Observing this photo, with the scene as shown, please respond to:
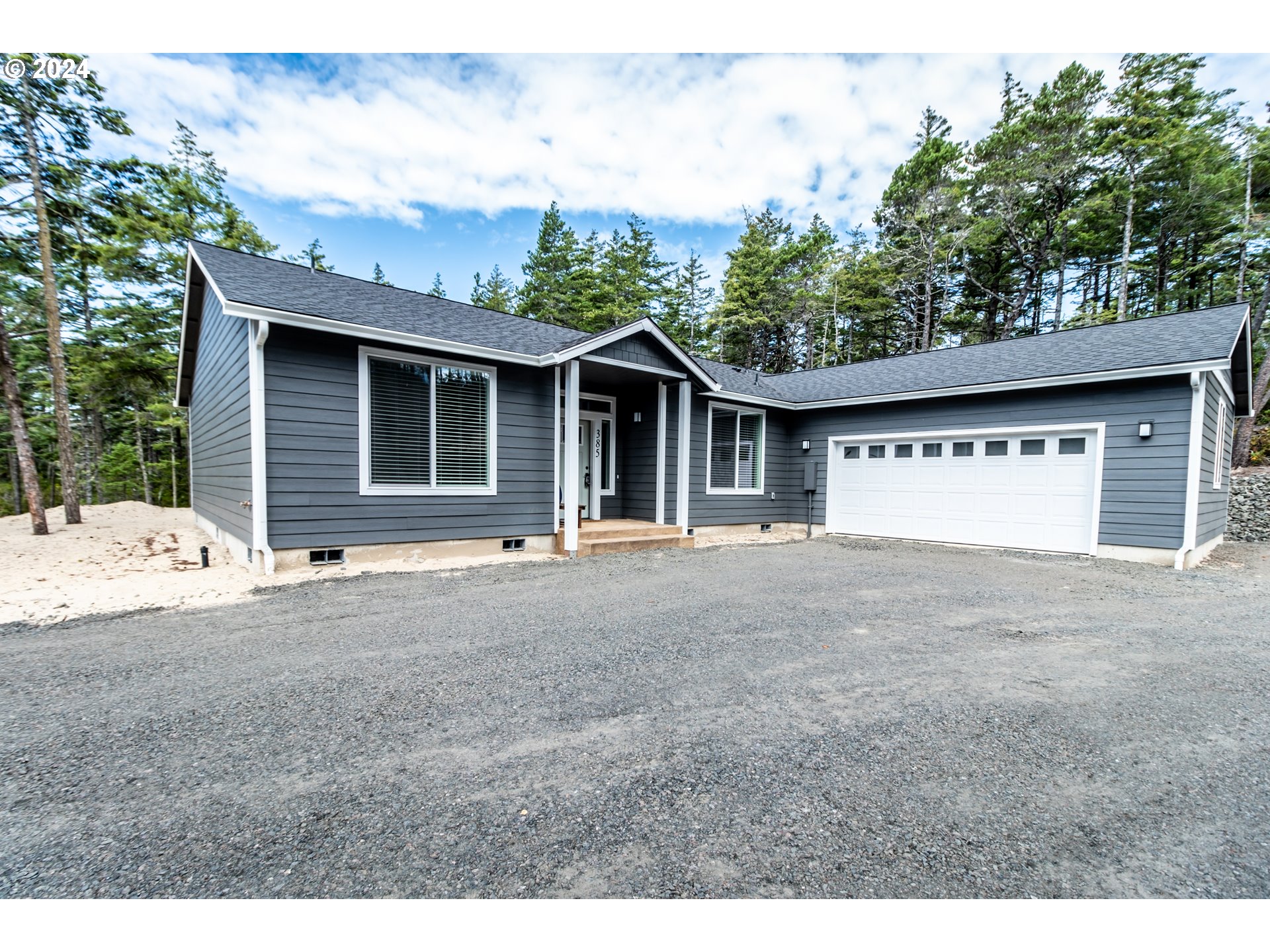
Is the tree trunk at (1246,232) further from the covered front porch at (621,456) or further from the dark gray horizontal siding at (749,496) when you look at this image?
the covered front porch at (621,456)

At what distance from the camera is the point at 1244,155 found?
1495 cm

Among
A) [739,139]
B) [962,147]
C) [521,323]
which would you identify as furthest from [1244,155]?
[521,323]

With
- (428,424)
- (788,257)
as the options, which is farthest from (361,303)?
(788,257)

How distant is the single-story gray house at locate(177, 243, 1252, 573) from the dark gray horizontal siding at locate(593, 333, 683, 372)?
0.04 metres

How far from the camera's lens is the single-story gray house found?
5.99 metres

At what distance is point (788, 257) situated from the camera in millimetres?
22047

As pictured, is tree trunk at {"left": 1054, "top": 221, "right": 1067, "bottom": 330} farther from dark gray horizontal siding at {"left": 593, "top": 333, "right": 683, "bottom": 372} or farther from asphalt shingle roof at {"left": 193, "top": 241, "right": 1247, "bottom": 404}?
dark gray horizontal siding at {"left": 593, "top": 333, "right": 683, "bottom": 372}

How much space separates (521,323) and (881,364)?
8221 millimetres

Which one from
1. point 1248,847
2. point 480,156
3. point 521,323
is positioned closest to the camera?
point 1248,847

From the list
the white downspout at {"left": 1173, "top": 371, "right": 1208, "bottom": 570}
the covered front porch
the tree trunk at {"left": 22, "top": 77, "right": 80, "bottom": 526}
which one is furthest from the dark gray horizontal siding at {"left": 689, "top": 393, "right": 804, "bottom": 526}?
the tree trunk at {"left": 22, "top": 77, "right": 80, "bottom": 526}

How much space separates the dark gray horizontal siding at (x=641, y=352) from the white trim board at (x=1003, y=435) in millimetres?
4133

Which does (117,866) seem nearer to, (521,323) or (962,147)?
(521,323)

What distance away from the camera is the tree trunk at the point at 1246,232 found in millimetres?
14406

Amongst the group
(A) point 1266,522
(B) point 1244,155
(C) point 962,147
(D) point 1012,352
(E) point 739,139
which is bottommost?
(A) point 1266,522
